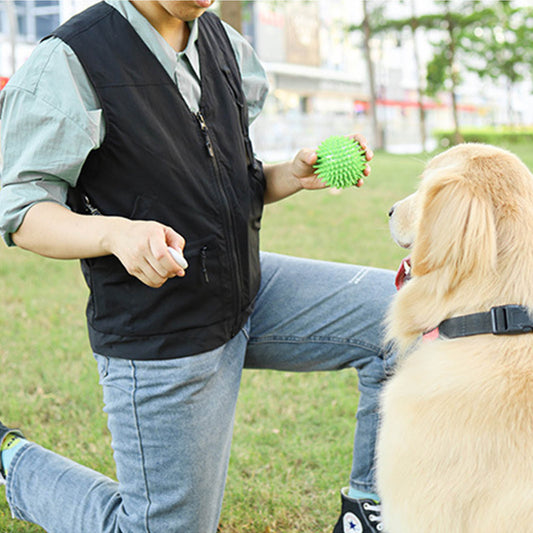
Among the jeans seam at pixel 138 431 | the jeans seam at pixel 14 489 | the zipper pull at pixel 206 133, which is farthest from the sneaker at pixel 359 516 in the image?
the zipper pull at pixel 206 133

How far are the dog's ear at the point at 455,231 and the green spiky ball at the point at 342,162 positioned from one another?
1.90 feet

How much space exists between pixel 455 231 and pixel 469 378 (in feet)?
1.34

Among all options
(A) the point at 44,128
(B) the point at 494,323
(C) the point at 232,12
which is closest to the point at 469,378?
(B) the point at 494,323

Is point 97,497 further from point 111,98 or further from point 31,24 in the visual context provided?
point 31,24

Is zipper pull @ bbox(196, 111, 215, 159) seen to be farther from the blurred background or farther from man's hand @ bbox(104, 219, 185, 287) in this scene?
the blurred background

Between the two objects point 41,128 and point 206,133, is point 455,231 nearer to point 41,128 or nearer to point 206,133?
point 206,133

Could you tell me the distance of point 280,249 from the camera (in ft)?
25.9

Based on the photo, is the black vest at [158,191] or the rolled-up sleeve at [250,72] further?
the rolled-up sleeve at [250,72]

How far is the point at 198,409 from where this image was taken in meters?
2.32

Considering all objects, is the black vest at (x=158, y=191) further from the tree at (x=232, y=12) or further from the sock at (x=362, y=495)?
the tree at (x=232, y=12)

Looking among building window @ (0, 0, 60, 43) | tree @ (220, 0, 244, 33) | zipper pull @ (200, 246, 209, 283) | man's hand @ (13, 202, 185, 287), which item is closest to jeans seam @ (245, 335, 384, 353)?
zipper pull @ (200, 246, 209, 283)

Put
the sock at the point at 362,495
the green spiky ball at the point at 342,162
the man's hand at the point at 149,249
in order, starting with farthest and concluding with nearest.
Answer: the sock at the point at 362,495 → the green spiky ball at the point at 342,162 → the man's hand at the point at 149,249

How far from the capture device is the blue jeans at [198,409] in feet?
7.40

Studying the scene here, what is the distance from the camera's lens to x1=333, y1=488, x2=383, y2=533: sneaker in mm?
2518
